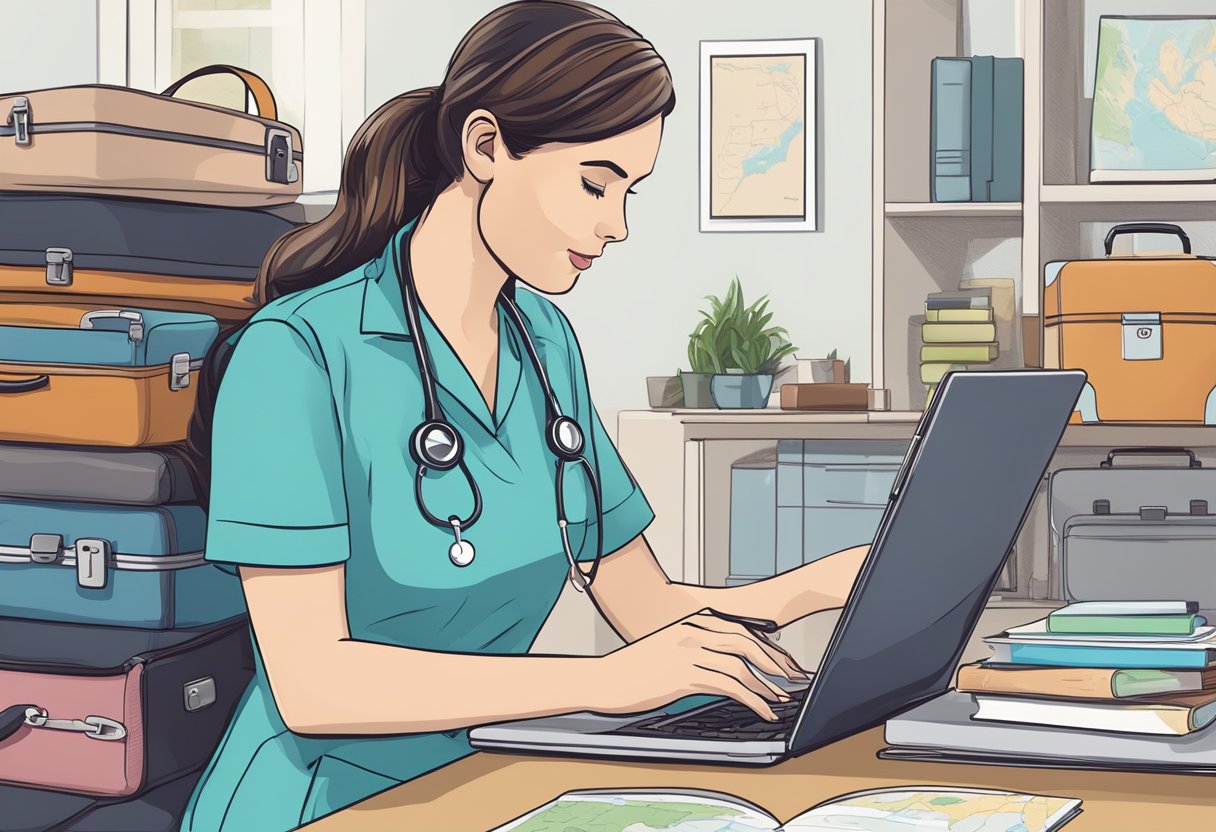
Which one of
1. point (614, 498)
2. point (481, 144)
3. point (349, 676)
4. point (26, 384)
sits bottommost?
point (349, 676)

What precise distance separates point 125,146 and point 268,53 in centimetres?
186

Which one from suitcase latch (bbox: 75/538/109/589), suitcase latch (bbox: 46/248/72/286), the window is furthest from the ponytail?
the window

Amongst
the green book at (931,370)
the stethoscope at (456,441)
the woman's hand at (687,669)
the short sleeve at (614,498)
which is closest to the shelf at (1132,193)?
the green book at (931,370)

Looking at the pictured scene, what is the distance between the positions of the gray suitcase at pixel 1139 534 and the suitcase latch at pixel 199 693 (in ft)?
5.96

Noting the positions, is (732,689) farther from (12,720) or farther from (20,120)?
(20,120)

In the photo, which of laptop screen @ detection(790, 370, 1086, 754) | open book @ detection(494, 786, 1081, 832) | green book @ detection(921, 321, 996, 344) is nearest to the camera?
open book @ detection(494, 786, 1081, 832)

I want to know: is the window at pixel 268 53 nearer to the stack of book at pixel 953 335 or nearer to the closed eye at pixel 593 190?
the stack of book at pixel 953 335

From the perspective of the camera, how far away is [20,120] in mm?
1648

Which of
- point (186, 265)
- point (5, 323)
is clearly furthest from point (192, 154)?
point (5, 323)

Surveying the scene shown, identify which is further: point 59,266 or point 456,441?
point 59,266

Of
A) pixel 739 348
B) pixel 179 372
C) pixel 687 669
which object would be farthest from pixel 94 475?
pixel 739 348

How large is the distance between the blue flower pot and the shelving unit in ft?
0.78

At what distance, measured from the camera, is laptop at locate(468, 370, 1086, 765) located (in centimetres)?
94

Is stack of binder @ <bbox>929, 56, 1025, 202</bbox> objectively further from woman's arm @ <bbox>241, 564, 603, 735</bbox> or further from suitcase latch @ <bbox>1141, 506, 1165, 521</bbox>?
woman's arm @ <bbox>241, 564, 603, 735</bbox>
